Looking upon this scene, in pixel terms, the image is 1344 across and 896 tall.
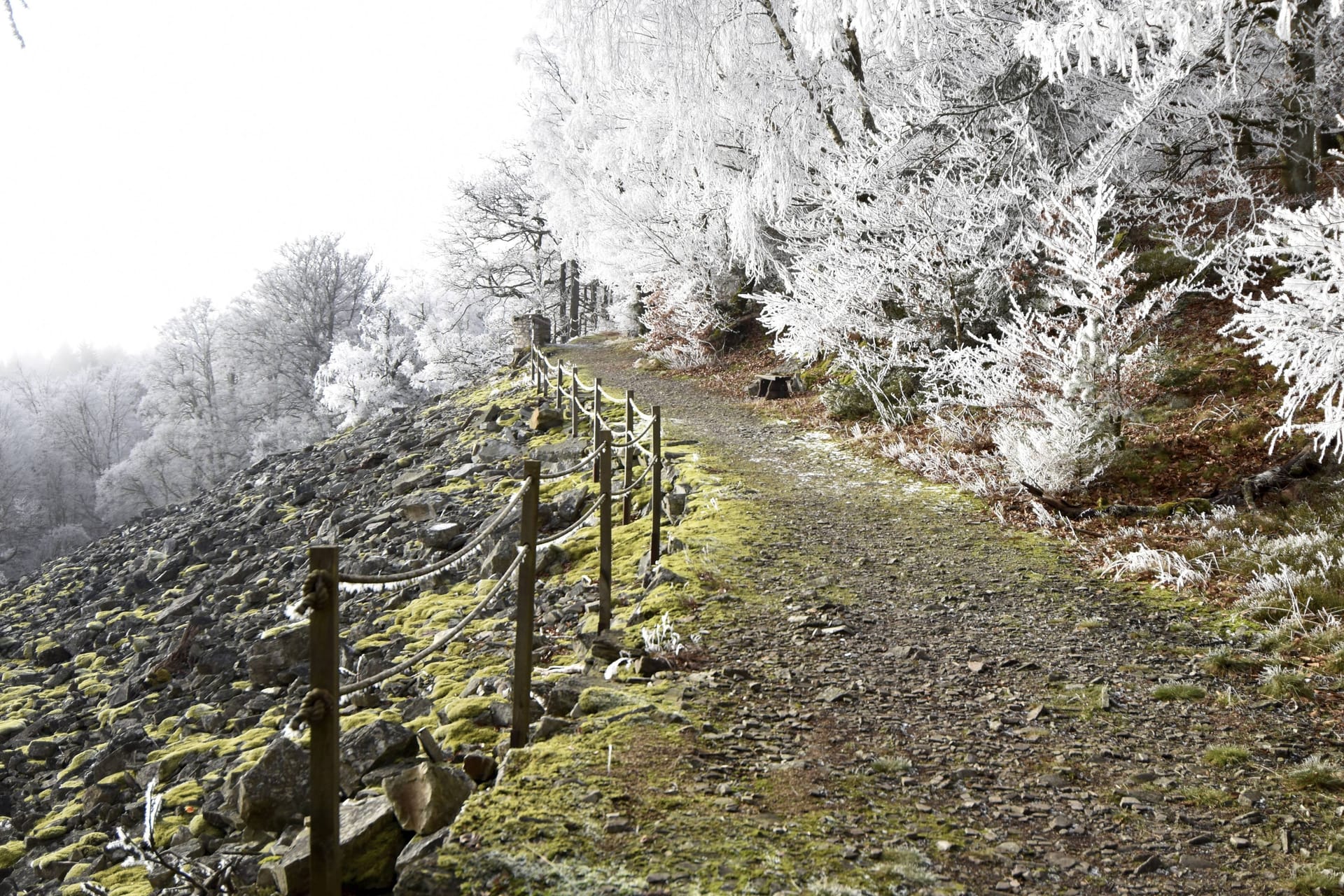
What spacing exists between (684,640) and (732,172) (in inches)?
451

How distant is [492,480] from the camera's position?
11578 mm

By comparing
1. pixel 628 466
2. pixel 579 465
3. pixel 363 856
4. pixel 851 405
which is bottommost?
pixel 363 856

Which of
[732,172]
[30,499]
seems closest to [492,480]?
[732,172]

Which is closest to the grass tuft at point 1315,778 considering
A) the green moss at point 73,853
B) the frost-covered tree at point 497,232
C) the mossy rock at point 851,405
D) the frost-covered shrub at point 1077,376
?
the frost-covered shrub at point 1077,376

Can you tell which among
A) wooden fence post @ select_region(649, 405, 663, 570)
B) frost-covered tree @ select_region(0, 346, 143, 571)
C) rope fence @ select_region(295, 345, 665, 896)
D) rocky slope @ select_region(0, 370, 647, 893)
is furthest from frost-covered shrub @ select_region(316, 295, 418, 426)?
wooden fence post @ select_region(649, 405, 663, 570)

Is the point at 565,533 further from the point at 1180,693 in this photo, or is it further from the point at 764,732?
the point at 1180,693

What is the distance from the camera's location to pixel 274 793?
386 cm

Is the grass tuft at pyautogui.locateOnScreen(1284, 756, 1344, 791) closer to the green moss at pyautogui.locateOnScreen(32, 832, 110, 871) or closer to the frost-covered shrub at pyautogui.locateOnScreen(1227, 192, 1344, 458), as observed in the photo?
the frost-covered shrub at pyautogui.locateOnScreen(1227, 192, 1344, 458)

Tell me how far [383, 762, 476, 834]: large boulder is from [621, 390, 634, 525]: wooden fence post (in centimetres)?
402

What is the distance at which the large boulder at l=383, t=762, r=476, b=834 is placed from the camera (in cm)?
290

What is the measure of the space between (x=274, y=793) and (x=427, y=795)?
1.44 meters

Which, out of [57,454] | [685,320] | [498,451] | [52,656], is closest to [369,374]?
[685,320]

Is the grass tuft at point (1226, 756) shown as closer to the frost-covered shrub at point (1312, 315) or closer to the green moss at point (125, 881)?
the frost-covered shrub at point (1312, 315)

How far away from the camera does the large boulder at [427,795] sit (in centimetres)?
290
